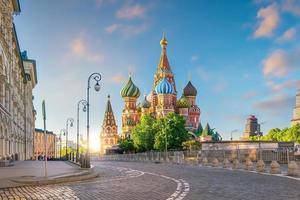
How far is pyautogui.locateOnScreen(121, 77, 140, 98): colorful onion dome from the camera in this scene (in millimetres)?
150125

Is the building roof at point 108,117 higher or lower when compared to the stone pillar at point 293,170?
higher

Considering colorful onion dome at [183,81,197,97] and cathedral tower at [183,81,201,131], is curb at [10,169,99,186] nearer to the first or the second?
cathedral tower at [183,81,201,131]

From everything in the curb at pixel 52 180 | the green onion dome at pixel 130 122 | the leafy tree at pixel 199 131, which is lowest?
the curb at pixel 52 180

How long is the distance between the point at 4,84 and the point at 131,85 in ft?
366

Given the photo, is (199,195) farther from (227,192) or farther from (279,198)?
(279,198)

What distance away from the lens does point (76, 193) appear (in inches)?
592

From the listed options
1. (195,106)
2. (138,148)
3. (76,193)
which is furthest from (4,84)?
(195,106)

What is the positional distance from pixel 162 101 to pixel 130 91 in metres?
23.6

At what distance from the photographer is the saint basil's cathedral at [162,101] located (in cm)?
13062

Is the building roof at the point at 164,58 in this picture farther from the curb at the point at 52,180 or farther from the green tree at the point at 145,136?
the curb at the point at 52,180

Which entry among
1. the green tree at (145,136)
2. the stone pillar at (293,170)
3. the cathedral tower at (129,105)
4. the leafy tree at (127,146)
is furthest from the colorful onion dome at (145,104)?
the stone pillar at (293,170)

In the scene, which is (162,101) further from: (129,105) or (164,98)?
(129,105)

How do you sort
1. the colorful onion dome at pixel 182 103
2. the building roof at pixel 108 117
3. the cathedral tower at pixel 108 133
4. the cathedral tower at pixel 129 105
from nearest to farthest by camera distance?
the colorful onion dome at pixel 182 103
the cathedral tower at pixel 129 105
the cathedral tower at pixel 108 133
the building roof at pixel 108 117

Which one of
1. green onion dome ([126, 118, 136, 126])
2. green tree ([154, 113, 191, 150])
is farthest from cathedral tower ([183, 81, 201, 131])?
green tree ([154, 113, 191, 150])
